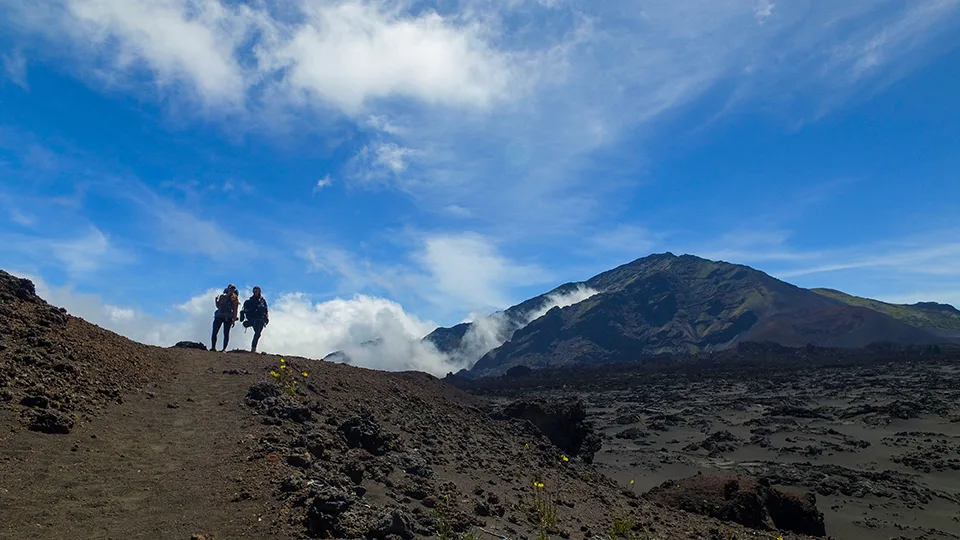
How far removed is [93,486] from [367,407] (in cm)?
578

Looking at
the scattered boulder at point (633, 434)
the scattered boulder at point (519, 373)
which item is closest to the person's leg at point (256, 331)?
the scattered boulder at point (633, 434)

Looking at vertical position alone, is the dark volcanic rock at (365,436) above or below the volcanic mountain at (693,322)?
below

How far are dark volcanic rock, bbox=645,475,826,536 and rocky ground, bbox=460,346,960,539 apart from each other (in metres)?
0.22

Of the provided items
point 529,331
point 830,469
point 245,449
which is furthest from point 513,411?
point 529,331

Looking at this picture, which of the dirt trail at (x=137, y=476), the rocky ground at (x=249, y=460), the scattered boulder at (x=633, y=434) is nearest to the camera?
the dirt trail at (x=137, y=476)

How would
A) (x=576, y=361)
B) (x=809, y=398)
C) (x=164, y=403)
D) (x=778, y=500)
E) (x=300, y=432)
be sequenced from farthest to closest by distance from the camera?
(x=576, y=361) → (x=809, y=398) → (x=778, y=500) → (x=164, y=403) → (x=300, y=432)

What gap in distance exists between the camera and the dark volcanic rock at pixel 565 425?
15891 mm

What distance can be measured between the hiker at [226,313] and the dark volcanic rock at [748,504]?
12164 mm

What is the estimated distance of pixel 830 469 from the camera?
16.6 meters

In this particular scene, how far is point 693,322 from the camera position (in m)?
113

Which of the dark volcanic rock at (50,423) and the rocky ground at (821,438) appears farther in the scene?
the rocky ground at (821,438)

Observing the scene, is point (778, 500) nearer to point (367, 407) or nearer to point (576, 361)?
point (367, 407)

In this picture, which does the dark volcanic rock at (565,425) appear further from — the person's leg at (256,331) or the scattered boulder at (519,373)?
the scattered boulder at (519,373)

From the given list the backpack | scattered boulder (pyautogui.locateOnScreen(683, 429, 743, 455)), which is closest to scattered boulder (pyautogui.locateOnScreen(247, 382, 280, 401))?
the backpack
